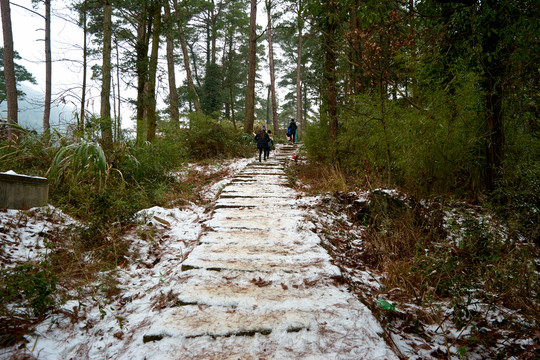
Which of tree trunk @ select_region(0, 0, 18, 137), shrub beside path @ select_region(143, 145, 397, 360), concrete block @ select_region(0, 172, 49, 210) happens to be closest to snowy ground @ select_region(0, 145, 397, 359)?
shrub beside path @ select_region(143, 145, 397, 360)

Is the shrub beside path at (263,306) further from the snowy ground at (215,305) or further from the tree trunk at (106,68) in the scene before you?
the tree trunk at (106,68)

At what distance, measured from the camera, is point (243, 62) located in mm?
25188

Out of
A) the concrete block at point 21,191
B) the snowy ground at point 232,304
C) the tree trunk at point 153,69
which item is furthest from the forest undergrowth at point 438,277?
the tree trunk at point 153,69

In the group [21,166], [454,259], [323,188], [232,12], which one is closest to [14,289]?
[21,166]

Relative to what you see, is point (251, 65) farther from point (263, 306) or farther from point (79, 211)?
point (263, 306)

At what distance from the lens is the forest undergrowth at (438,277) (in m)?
1.70

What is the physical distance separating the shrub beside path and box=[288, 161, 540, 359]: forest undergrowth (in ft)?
0.81

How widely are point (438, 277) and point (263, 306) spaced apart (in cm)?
167

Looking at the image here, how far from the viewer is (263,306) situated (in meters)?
1.88

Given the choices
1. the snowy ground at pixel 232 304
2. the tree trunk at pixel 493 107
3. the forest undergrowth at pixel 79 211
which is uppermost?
the tree trunk at pixel 493 107

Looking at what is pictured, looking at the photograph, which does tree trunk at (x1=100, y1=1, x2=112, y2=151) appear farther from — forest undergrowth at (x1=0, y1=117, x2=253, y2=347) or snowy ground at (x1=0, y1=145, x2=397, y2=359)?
snowy ground at (x1=0, y1=145, x2=397, y2=359)

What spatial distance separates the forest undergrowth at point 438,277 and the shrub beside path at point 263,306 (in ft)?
0.81

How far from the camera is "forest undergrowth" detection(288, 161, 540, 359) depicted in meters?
1.70

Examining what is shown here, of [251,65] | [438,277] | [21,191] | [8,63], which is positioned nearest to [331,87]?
[438,277]
